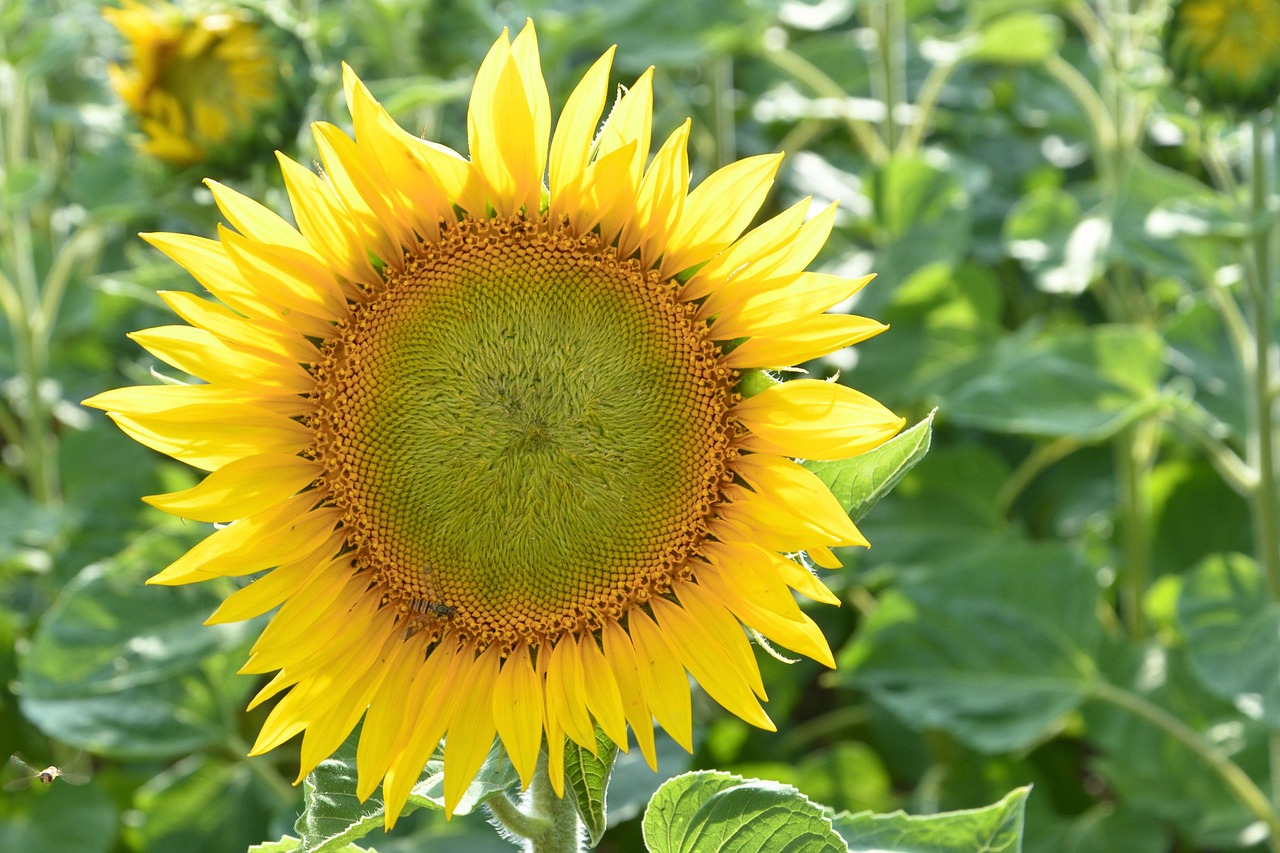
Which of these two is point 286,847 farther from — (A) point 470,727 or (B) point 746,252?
(B) point 746,252

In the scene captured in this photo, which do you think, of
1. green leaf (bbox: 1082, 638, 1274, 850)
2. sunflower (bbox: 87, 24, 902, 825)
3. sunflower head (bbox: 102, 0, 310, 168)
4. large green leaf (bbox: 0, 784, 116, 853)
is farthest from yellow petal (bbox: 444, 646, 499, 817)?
green leaf (bbox: 1082, 638, 1274, 850)

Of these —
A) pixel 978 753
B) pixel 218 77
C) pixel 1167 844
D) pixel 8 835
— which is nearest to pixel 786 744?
pixel 978 753

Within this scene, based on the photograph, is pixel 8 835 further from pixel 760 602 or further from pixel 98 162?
pixel 760 602

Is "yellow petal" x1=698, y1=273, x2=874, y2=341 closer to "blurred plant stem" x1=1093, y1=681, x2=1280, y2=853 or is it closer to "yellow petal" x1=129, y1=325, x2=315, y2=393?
"yellow petal" x1=129, y1=325, x2=315, y2=393

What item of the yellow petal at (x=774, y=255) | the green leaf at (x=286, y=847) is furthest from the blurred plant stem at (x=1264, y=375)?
the green leaf at (x=286, y=847)

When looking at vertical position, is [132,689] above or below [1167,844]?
above

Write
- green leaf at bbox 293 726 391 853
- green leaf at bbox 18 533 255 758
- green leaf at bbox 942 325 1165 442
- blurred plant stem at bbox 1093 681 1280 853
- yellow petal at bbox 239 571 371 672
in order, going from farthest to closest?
green leaf at bbox 942 325 1165 442, blurred plant stem at bbox 1093 681 1280 853, green leaf at bbox 18 533 255 758, yellow petal at bbox 239 571 371 672, green leaf at bbox 293 726 391 853

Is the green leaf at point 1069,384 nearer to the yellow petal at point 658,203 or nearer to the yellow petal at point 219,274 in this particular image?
the yellow petal at point 658,203
